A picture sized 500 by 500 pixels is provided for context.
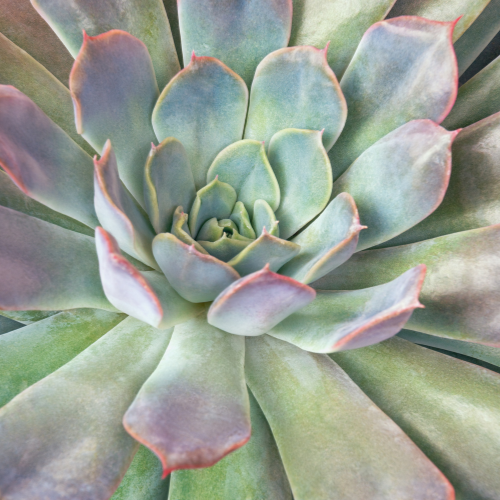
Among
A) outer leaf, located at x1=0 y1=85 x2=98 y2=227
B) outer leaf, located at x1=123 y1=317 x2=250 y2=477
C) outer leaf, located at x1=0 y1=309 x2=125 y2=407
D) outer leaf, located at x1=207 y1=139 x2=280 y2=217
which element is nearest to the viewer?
outer leaf, located at x1=123 y1=317 x2=250 y2=477

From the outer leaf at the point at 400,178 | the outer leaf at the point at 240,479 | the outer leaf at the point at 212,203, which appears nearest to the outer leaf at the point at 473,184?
the outer leaf at the point at 400,178

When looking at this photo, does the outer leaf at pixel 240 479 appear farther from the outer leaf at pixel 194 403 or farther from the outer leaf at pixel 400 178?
the outer leaf at pixel 400 178

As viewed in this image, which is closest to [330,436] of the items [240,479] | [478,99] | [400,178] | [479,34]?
[240,479]

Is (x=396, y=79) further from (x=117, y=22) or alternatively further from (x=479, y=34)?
(x=117, y=22)

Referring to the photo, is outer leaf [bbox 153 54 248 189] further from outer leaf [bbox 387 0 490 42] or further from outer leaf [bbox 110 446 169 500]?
outer leaf [bbox 110 446 169 500]

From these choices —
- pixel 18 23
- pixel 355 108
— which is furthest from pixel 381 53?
pixel 18 23

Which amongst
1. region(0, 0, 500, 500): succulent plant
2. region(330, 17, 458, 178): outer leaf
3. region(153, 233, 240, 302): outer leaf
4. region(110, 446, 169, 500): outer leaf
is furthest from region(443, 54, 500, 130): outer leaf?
region(110, 446, 169, 500): outer leaf

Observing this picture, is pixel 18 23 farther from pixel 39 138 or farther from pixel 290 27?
pixel 290 27
